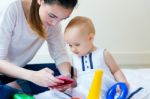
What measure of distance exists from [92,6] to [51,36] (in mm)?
608

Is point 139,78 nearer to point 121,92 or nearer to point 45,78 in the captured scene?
point 121,92

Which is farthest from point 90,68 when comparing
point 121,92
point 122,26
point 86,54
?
point 122,26

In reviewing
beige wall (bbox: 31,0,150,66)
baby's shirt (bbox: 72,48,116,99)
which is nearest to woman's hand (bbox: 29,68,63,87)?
baby's shirt (bbox: 72,48,116,99)

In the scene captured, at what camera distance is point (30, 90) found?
1012mm

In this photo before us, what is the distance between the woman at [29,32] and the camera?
0.88 m

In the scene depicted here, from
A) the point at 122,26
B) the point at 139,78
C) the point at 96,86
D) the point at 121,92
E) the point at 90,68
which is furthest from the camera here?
the point at 122,26

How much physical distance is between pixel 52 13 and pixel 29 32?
0.16m

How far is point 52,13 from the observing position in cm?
89

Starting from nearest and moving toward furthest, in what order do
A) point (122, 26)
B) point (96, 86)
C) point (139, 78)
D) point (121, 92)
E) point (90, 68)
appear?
point (96, 86) → point (121, 92) → point (90, 68) → point (139, 78) → point (122, 26)

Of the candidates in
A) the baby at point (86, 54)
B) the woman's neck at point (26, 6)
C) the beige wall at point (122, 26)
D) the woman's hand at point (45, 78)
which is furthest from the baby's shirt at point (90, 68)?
the beige wall at point (122, 26)

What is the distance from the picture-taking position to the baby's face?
97 centimetres

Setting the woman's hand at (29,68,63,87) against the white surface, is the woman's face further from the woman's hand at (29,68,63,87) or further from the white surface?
the white surface

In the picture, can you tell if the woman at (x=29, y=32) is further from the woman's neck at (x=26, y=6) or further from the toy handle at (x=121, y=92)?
the toy handle at (x=121, y=92)

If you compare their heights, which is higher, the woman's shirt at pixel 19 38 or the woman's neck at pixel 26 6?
the woman's neck at pixel 26 6
